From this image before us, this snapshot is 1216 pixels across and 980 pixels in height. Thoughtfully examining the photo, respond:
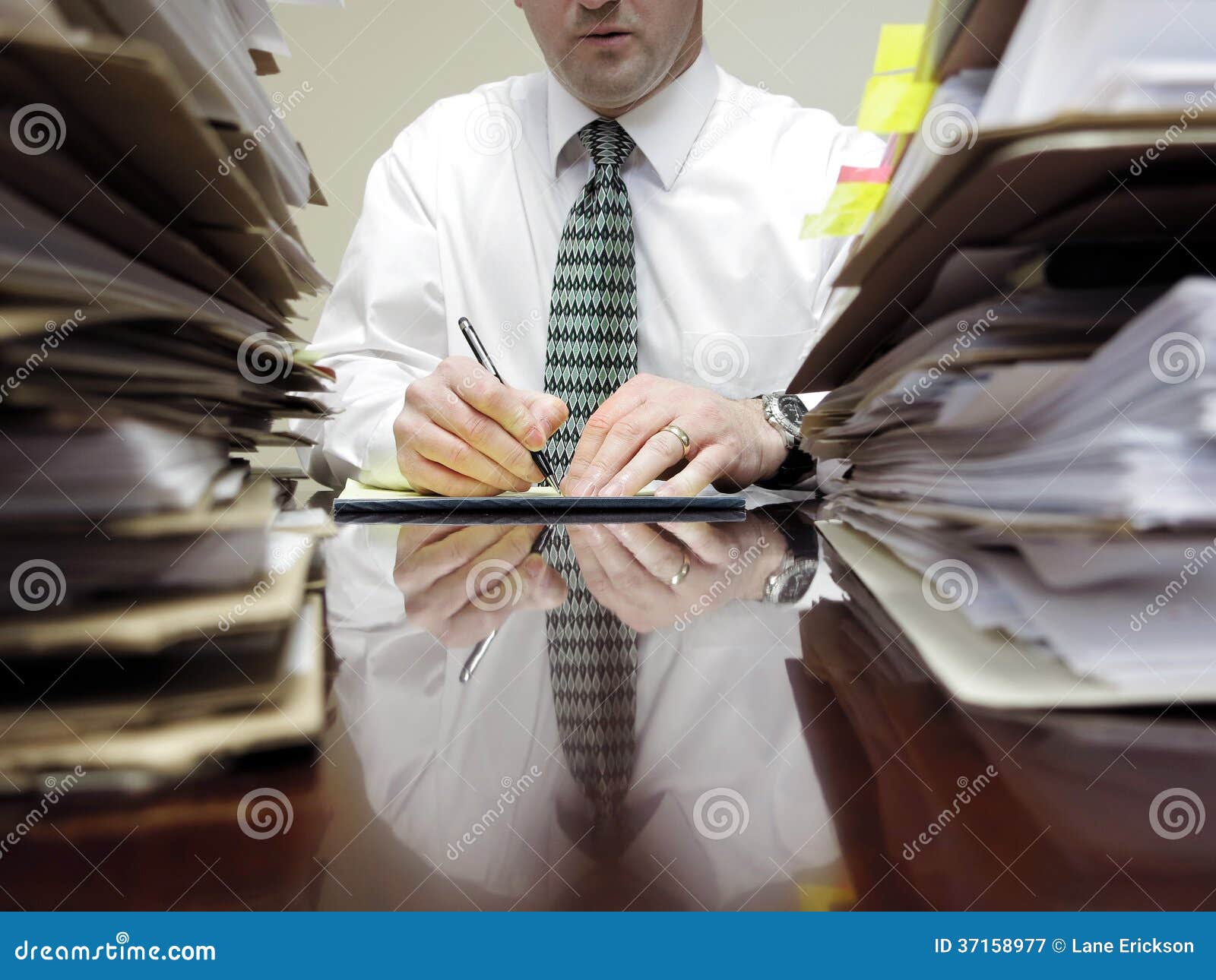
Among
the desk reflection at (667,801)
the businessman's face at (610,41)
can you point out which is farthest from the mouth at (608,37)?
the desk reflection at (667,801)

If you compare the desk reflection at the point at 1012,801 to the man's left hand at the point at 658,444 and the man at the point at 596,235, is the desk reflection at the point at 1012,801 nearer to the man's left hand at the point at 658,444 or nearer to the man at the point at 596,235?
the man's left hand at the point at 658,444

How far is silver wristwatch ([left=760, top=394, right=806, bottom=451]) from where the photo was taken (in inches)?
54.1

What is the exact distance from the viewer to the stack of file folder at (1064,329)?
349 millimetres

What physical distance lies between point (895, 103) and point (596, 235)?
1.10 m

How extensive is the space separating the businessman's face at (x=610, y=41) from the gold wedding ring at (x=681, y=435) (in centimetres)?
77

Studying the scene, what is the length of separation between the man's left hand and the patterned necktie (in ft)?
0.97

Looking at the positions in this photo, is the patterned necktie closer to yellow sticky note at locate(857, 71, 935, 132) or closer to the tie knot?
the tie knot

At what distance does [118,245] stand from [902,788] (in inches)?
19.1

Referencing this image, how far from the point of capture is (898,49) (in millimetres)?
525

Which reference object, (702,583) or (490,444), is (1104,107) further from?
(490,444)

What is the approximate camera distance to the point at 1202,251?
41 centimetres

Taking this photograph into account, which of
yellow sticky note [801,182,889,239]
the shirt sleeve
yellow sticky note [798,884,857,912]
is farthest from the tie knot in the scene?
yellow sticky note [798,884,857,912]

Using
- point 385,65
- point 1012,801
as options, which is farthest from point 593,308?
point 385,65

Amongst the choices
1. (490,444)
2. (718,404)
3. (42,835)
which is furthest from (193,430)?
(718,404)
